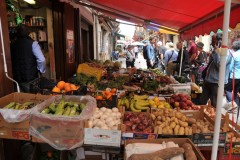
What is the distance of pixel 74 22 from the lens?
23.0 ft

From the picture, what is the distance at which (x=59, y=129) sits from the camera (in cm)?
243

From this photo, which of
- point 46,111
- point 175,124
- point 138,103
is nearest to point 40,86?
point 46,111

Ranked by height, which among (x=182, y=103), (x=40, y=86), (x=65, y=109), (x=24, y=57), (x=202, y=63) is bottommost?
(x=182, y=103)

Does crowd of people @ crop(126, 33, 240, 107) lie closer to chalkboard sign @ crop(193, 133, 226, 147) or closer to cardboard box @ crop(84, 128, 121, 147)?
chalkboard sign @ crop(193, 133, 226, 147)

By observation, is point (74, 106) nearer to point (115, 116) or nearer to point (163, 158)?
point (115, 116)

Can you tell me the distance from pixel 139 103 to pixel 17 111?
183 cm

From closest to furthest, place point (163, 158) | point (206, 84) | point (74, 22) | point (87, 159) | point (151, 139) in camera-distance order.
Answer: point (163, 158), point (151, 139), point (87, 159), point (206, 84), point (74, 22)

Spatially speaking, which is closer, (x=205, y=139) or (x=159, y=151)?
(x=159, y=151)

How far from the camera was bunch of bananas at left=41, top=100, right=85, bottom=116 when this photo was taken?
8.56ft

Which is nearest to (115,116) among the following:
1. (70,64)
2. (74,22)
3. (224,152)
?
(224,152)

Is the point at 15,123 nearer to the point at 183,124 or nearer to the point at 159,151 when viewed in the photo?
the point at 159,151

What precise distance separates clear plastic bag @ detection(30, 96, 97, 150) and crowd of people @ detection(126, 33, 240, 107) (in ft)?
5.33

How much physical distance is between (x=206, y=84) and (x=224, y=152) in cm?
326

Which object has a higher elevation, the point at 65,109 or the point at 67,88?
the point at 67,88
